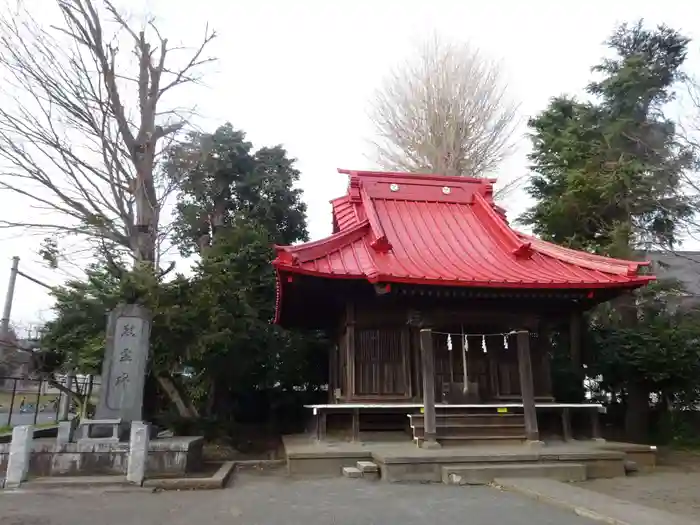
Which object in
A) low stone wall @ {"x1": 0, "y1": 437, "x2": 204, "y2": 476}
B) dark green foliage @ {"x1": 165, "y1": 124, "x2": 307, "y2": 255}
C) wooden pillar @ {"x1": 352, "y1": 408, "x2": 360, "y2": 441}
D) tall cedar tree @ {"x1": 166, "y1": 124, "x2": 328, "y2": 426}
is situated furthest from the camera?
dark green foliage @ {"x1": 165, "y1": 124, "x2": 307, "y2": 255}

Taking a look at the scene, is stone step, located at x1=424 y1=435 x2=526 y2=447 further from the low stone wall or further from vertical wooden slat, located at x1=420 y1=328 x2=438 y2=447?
the low stone wall

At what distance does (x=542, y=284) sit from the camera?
9648mm

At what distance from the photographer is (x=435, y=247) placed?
11633 mm

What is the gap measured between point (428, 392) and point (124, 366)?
5270 mm

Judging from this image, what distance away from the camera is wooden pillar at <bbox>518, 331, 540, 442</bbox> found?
9610 millimetres

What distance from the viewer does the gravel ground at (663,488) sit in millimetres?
6383

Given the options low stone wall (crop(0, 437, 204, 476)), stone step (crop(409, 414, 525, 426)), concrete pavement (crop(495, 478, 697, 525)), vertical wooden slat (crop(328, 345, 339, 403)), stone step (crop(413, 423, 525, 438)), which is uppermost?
vertical wooden slat (crop(328, 345, 339, 403))

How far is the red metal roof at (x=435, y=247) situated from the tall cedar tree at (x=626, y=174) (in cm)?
339

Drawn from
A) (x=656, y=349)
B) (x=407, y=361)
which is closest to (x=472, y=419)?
(x=407, y=361)

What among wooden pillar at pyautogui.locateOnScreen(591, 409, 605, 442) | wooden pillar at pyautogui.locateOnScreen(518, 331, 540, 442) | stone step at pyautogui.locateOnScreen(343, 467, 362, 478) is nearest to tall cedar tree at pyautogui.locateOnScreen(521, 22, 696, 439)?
wooden pillar at pyautogui.locateOnScreen(591, 409, 605, 442)

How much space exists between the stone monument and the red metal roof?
2.63 metres

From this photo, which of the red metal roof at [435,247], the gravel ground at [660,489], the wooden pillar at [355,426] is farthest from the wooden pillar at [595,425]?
the wooden pillar at [355,426]

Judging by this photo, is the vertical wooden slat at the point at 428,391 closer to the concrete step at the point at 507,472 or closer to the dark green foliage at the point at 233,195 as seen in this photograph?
the concrete step at the point at 507,472

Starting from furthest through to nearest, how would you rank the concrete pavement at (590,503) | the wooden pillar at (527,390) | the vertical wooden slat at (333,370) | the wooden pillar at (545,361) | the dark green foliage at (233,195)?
1. the dark green foliage at (233,195)
2. the vertical wooden slat at (333,370)
3. the wooden pillar at (545,361)
4. the wooden pillar at (527,390)
5. the concrete pavement at (590,503)
